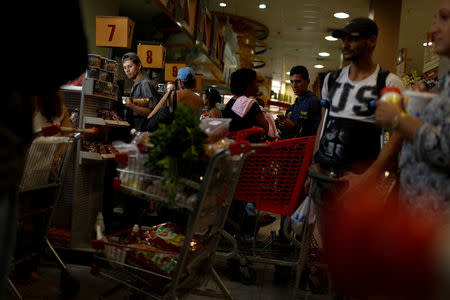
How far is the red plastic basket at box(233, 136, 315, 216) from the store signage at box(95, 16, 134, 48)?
12.3 ft

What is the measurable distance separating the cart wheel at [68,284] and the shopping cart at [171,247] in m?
0.66

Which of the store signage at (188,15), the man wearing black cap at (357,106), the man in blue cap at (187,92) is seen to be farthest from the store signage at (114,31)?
the man wearing black cap at (357,106)

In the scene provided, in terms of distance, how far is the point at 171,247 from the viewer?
2.36 m

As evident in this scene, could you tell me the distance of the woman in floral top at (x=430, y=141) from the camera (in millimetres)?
1324

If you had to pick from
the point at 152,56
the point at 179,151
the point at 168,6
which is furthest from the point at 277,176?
the point at 152,56

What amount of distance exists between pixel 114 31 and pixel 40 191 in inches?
159

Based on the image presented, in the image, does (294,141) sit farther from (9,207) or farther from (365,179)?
(9,207)

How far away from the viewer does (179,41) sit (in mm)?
12555

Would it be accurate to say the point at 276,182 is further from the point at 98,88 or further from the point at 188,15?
the point at 188,15

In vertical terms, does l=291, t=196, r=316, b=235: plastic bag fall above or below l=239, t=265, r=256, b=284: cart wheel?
above

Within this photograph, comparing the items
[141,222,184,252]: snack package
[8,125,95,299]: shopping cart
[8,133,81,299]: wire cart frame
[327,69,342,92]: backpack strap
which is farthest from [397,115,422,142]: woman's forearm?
[8,133,81,299]: wire cart frame

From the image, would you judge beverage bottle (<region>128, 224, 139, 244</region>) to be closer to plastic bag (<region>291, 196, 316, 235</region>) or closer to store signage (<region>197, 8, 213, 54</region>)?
plastic bag (<region>291, 196, 316, 235</region>)

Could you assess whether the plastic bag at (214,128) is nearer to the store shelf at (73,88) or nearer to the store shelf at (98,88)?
the store shelf at (98,88)

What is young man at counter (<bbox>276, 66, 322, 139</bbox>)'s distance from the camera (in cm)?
429
